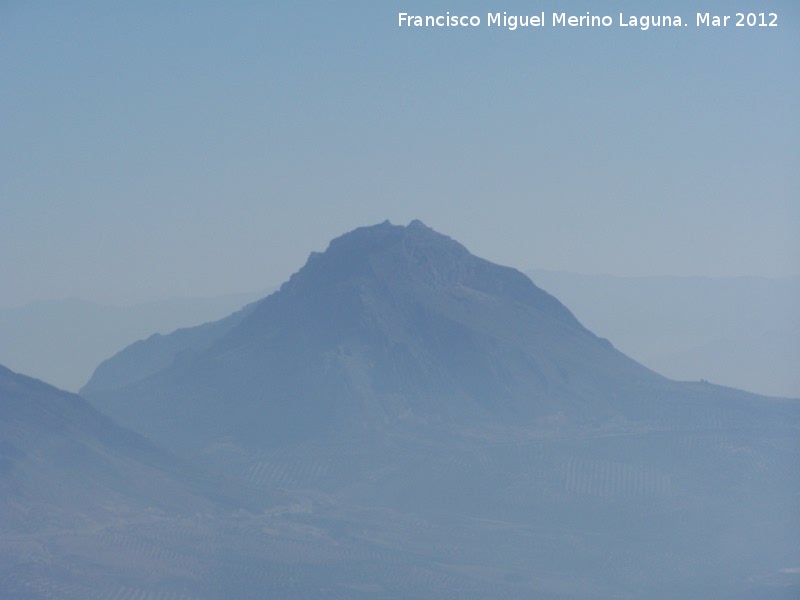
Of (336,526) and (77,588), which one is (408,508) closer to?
(336,526)

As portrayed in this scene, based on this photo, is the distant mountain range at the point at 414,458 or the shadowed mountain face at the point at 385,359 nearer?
the distant mountain range at the point at 414,458

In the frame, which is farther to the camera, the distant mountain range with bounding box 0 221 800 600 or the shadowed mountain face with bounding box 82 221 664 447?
the shadowed mountain face with bounding box 82 221 664 447

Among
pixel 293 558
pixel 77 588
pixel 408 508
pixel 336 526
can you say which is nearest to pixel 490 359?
pixel 408 508

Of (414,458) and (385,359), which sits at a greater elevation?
(385,359)

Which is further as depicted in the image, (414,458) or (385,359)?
(385,359)
